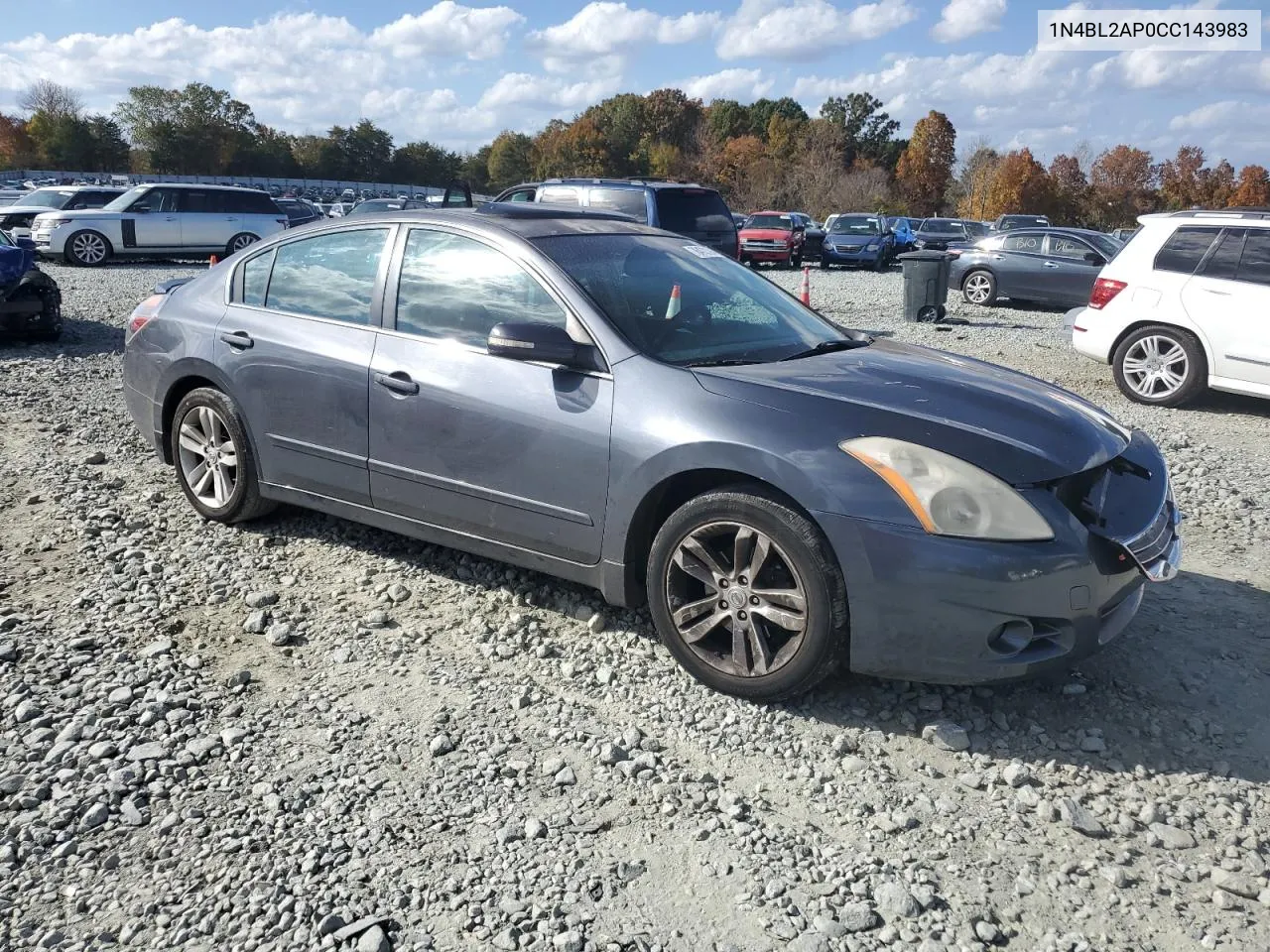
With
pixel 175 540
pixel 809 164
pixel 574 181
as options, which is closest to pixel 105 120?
pixel 809 164

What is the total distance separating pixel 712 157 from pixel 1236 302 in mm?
72144

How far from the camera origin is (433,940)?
8.32 feet

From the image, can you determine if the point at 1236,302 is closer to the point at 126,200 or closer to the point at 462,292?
the point at 462,292

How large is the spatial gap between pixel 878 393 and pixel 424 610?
2089mm

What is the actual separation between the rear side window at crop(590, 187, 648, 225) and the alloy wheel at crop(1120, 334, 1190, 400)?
19.5 ft

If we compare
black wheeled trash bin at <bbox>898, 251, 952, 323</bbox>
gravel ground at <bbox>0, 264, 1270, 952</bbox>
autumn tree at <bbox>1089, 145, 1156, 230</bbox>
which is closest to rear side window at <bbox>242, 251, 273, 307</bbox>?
gravel ground at <bbox>0, 264, 1270, 952</bbox>

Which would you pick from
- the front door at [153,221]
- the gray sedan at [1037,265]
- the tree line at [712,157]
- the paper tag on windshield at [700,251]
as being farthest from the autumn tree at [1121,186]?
the paper tag on windshield at [700,251]

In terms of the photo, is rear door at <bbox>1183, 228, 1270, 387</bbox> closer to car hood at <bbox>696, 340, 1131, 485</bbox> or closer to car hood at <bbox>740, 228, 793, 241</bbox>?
car hood at <bbox>696, 340, 1131, 485</bbox>

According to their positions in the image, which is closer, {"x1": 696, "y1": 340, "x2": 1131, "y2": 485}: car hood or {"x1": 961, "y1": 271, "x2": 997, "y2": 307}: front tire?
{"x1": 696, "y1": 340, "x2": 1131, "y2": 485}: car hood

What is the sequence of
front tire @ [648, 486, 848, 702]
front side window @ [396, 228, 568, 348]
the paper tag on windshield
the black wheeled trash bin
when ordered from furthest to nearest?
the black wheeled trash bin, the paper tag on windshield, front side window @ [396, 228, 568, 348], front tire @ [648, 486, 848, 702]

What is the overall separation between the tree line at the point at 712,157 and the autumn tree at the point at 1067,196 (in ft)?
0.45

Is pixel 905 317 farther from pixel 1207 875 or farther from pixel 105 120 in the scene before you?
pixel 105 120

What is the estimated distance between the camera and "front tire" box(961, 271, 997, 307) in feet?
58.2

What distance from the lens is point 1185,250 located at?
9.16 metres
